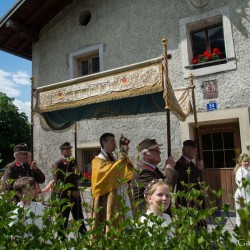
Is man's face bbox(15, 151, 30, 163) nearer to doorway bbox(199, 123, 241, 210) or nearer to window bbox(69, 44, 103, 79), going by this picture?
doorway bbox(199, 123, 241, 210)

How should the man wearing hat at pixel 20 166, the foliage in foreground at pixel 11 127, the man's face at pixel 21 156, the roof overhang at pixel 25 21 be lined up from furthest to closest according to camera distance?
the foliage in foreground at pixel 11 127
the roof overhang at pixel 25 21
the man's face at pixel 21 156
the man wearing hat at pixel 20 166

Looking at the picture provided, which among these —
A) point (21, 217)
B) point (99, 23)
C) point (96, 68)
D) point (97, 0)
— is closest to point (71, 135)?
point (96, 68)

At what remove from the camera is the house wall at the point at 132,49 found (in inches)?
242

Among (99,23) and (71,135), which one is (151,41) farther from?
(71,135)

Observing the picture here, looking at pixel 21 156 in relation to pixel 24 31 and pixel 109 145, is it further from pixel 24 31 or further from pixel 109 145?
pixel 24 31

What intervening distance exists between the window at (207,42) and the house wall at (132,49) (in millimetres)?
111

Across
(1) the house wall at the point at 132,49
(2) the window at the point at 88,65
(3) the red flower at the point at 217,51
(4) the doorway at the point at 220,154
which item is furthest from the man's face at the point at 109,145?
(2) the window at the point at 88,65

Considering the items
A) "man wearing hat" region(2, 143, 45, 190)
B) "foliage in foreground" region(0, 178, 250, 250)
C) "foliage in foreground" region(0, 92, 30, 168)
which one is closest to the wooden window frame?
"man wearing hat" region(2, 143, 45, 190)

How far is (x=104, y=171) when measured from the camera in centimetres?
361

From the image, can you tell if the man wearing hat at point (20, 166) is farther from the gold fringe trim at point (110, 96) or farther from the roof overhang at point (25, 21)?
the roof overhang at point (25, 21)

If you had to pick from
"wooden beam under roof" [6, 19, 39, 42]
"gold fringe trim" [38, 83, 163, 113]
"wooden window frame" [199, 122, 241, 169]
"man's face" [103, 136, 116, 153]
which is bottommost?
"man's face" [103, 136, 116, 153]

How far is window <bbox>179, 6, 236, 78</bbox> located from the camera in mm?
6238

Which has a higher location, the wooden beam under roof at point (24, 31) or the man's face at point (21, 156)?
the wooden beam under roof at point (24, 31)

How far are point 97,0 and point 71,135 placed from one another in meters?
3.73
